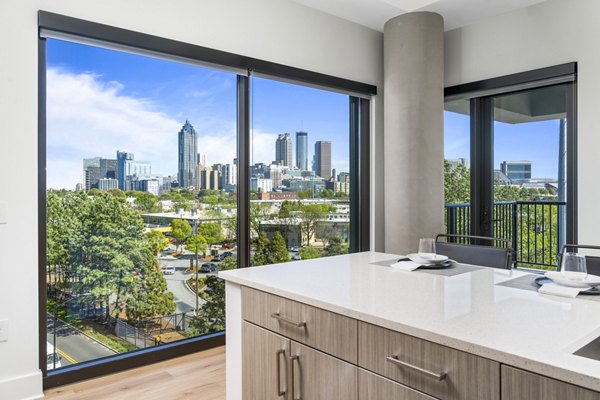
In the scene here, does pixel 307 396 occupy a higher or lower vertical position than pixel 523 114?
lower

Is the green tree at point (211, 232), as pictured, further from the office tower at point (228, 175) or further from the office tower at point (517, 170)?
the office tower at point (517, 170)

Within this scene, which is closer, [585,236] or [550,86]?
[585,236]

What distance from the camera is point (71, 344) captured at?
2588 mm

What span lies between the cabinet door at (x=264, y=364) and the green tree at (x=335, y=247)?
2.27m

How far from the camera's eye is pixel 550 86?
3469 mm

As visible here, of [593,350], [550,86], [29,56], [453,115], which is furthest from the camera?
[453,115]

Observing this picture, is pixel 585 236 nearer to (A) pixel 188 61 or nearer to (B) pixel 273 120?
(B) pixel 273 120

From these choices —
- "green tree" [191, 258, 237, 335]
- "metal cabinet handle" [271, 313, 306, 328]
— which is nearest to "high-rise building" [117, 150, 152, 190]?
"green tree" [191, 258, 237, 335]

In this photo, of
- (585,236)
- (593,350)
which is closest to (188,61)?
(593,350)

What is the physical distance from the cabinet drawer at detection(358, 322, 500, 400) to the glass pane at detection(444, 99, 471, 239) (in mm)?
3065

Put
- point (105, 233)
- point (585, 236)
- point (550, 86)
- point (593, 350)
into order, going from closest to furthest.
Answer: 1. point (593, 350)
2. point (105, 233)
3. point (585, 236)
4. point (550, 86)

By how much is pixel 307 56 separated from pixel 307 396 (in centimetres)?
282

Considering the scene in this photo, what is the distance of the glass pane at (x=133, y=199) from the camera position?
2.56 m

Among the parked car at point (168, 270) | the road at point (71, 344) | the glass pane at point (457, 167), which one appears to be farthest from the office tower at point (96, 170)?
the glass pane at point (457, 167)
